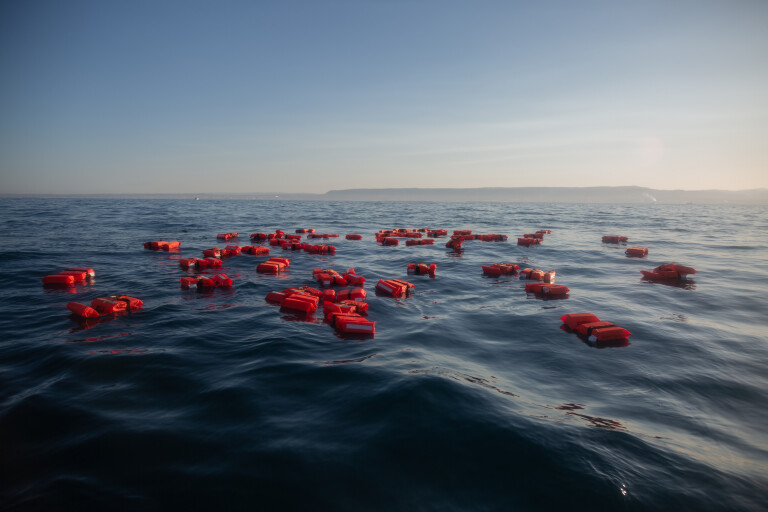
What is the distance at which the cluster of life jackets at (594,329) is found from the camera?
33.3 ft

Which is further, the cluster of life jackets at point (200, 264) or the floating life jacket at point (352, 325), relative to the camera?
the cluster of life jackets at point (200, 264)

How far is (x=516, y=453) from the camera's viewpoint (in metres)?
5.68

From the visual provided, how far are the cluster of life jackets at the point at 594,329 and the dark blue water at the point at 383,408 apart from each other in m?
0.34

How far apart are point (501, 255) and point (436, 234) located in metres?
10.8

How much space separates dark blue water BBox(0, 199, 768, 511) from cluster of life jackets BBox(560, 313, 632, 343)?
34 centimetres

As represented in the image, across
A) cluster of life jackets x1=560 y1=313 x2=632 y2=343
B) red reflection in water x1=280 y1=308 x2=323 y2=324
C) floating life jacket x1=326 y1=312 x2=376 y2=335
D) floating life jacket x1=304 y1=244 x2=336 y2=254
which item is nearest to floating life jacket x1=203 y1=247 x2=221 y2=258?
floating life jacket x1=304 y1=244 x2=336 y2=254

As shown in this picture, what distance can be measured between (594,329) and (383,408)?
6.88 metres

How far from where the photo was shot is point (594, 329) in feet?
33.5

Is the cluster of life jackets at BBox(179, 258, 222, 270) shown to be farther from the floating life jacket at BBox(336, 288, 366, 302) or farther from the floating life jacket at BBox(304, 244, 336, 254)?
the floating life jacket at BBox(336, 288, 366, 302)

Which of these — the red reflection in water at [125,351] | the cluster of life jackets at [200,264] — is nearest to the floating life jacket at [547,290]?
the red reflection in water at [125,351]

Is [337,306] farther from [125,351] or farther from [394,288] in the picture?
[125,351]

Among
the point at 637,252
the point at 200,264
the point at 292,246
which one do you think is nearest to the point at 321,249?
the point at 292,246

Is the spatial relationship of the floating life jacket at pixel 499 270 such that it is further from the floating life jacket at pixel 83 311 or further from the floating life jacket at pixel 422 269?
the floating life jacket at pixel 83 311

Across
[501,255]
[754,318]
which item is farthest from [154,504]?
[501,255]
